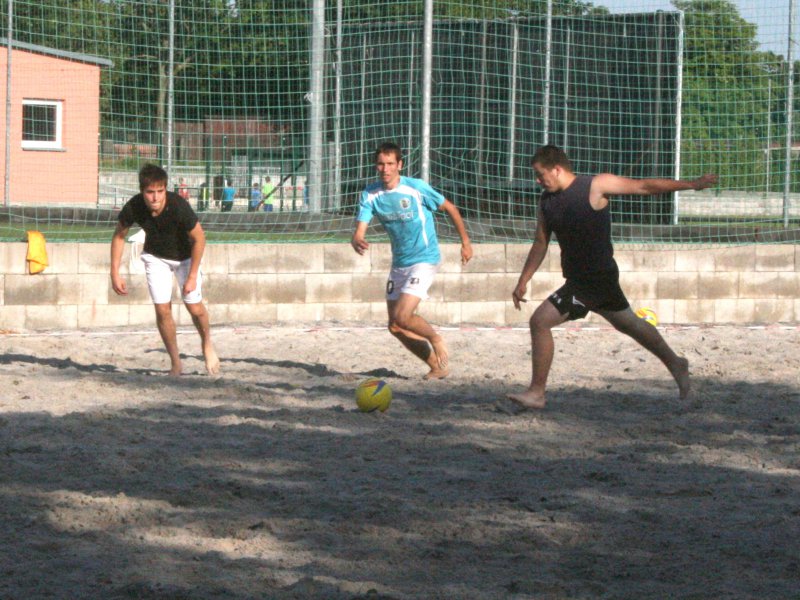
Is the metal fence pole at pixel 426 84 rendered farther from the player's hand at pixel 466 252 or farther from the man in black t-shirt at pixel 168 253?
the man in black t-shirt at pixel 168 253

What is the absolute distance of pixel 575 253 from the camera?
728 centimetres

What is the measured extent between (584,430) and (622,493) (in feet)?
4.89

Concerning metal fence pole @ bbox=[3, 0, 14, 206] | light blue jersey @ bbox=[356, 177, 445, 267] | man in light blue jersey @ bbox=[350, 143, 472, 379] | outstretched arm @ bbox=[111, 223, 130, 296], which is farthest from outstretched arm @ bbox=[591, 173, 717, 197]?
metal fence pole @ bbox=[3, 0, 14, 206]

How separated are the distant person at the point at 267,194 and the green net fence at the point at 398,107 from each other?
0.03m

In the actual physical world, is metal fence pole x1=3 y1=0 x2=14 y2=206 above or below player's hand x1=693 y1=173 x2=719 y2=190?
above

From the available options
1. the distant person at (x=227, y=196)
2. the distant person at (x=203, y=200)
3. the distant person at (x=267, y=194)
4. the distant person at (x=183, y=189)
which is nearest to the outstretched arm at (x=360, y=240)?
the distant person at (x=267, y=194)

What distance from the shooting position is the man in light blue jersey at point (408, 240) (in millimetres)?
8477

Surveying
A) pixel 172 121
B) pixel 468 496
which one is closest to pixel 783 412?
pixel 468 496

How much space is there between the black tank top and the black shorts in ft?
0.14

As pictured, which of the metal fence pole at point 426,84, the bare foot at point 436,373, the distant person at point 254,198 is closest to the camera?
the bare foot at point 436,373

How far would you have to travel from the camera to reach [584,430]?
6.73m

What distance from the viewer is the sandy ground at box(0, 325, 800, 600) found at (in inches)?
158

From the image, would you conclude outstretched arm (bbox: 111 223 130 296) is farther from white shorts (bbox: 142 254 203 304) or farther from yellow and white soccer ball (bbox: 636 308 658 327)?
yellow and white soccer ball (bbox: 636 308 658 327)

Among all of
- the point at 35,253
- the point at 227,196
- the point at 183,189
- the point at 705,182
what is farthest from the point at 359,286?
the point at 705,182
